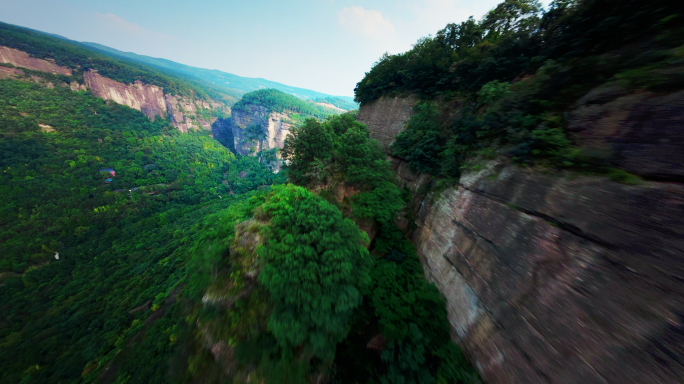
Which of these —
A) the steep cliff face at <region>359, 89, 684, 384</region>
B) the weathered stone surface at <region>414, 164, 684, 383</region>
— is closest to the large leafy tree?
the weathered stone surface at <region>414, 164, 684, 383</region>

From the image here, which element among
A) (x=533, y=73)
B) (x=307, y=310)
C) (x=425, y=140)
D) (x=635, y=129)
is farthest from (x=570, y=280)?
(x=425, y=140)

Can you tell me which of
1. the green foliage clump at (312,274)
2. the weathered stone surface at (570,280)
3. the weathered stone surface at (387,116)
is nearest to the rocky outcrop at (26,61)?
the weathered stone surface at (387,116)

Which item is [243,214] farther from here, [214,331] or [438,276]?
[438,276]

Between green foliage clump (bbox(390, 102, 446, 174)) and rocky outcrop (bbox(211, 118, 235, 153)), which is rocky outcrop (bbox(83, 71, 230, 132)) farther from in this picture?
green foliage clump (bbox(390, 102, 446, 174))

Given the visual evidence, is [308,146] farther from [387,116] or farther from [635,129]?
[635,129]

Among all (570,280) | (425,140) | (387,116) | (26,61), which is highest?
(387,116)

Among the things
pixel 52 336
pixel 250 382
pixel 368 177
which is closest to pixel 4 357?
pixel 52 336
